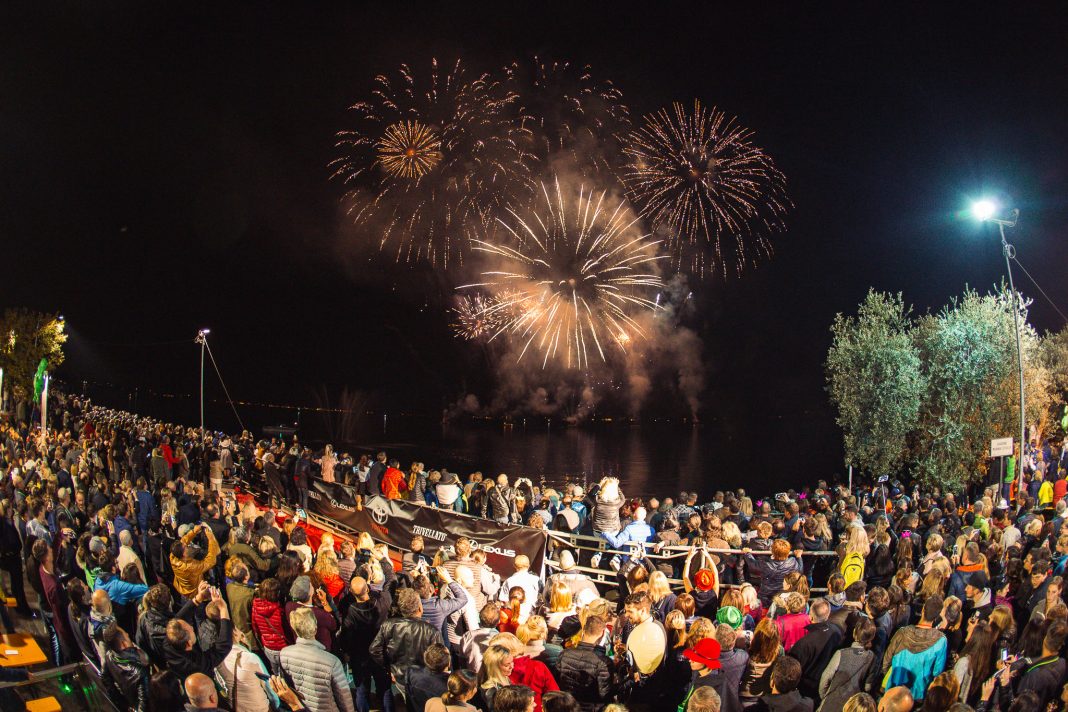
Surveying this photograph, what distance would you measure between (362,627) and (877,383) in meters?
27.4

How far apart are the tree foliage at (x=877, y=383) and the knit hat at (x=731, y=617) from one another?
25.4 m

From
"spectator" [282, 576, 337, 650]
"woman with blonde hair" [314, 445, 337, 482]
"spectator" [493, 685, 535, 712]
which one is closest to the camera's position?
"spectator" [493, 685, 535, 712]

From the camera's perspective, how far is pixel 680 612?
680 cm

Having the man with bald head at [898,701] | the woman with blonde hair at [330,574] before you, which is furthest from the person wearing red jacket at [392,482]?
the man with bald head at [898,701]

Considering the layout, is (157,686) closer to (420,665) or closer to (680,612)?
(420,665)

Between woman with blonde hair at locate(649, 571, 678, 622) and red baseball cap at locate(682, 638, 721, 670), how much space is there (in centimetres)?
149

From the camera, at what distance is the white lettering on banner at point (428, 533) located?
12.3 meters

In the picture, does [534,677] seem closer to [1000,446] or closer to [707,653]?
[707,653]

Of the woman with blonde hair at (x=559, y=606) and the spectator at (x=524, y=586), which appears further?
the spectator at (x=524, y=586)

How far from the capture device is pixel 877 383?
97.3 ft

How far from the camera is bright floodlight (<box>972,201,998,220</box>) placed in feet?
56.4

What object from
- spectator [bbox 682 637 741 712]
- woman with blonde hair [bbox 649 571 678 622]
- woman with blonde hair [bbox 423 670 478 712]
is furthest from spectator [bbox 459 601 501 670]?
woman with blonde hair [bbox 649 571 678 622]

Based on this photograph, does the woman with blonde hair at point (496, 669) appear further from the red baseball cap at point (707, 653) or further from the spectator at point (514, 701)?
the red baseball cap at point (707, 653)

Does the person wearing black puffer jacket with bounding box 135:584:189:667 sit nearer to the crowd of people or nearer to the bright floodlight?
the crowd of people
